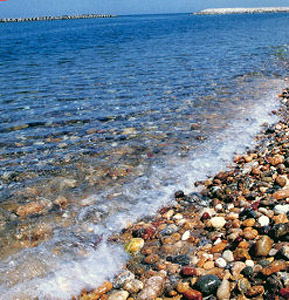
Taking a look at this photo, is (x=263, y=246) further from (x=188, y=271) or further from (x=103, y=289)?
(x=103, y=289)

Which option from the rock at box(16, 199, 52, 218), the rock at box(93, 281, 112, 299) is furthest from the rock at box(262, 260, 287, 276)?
the rock at box(16, 199, 52, 218)

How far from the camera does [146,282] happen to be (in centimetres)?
378

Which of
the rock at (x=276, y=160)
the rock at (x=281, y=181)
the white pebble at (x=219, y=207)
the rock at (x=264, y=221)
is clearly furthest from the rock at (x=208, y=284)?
the rock at (x=276, y=160)

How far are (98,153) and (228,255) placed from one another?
4.61 metres

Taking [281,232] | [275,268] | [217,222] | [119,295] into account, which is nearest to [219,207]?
[217,222]

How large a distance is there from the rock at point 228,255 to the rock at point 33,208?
10.8 ft

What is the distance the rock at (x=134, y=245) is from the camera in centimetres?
443

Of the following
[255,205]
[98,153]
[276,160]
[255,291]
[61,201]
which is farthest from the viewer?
[98,153]

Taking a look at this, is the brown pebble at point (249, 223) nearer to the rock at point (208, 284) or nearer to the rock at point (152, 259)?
the rock at point (208, 284)

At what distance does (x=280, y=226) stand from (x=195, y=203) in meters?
1.77

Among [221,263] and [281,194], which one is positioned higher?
[281,194]

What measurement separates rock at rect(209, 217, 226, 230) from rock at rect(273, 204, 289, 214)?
806 millimetres

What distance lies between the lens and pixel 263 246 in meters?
3.78

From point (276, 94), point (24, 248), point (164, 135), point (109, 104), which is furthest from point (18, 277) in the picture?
point (276, 94)
